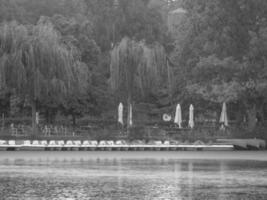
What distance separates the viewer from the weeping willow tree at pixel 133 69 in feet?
208

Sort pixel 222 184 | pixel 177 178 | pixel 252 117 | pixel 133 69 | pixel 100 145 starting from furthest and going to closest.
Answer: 1. pixel 252 117
2. pixel 133 69
3. pixel 100 145
4. pixel 177 178
5. pixel 222 184

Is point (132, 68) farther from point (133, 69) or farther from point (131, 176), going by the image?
point (131, 176)

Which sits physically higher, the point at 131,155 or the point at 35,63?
the point at 35,63

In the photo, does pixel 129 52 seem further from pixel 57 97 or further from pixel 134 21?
pixel 134 21

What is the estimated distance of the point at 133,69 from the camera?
6356 centimetres

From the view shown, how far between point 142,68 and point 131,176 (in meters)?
28.5

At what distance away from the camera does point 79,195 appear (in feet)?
90.1

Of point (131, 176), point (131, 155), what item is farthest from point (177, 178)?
point (131, 155)

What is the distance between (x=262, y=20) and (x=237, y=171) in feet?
86.3

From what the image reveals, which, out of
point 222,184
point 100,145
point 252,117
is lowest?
point 222,184

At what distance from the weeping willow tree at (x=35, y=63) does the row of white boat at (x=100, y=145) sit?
2929mm

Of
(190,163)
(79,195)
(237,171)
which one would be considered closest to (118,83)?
(190,163)

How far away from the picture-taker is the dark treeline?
5900 centimetres

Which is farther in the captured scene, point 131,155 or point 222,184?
point 131,155
